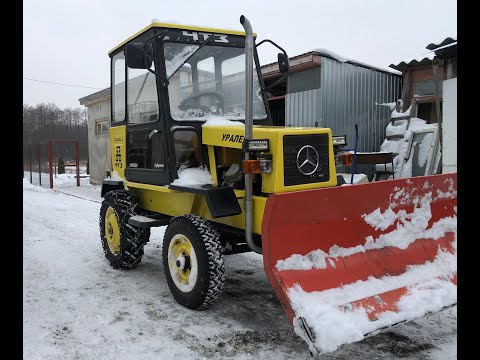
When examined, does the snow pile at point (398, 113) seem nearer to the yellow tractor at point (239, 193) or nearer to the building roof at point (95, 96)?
the yellow tractor at point (239, 193)

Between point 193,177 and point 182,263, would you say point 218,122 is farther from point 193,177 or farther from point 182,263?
point 182,263

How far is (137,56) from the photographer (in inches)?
165

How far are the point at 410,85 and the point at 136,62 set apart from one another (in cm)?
798

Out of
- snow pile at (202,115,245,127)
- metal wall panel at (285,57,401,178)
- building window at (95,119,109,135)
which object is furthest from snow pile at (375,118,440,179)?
building window at (95,119,109,135)

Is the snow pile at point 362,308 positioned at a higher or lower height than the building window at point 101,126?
lower

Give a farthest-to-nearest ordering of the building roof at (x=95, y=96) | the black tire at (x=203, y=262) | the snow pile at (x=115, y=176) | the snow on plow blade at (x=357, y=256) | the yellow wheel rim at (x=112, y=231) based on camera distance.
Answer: the building roof at (x=95, y=96) → the snow pile at (x=115, y=176) → the yellow wheel rim at (x=112, y=231) → the black tire at (x=203, y=262) → the snow on plow blade at (x=357, y=256)

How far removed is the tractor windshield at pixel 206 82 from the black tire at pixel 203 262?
115 cm

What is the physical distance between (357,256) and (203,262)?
126 centimetres

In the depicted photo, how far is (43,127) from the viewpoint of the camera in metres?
52.3

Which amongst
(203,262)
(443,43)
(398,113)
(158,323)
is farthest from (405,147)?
(158,323)

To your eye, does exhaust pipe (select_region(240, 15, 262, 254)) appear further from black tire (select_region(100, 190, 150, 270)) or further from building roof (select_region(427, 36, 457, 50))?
building roof (select_region(427, 36, 457, 50))

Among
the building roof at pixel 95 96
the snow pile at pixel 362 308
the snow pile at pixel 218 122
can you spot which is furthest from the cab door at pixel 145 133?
the building roof at pixel 95 96

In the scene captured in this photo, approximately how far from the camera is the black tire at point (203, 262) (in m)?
3.83
